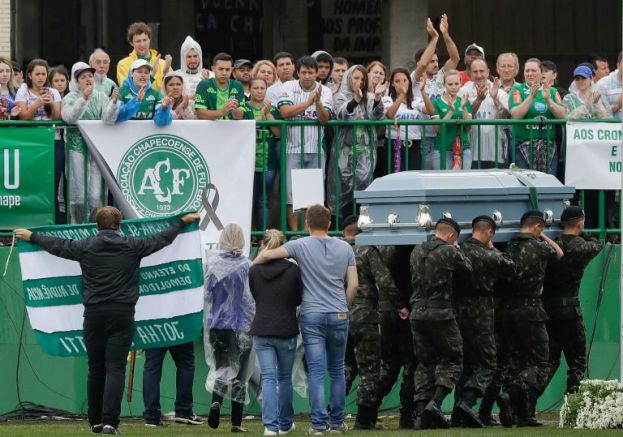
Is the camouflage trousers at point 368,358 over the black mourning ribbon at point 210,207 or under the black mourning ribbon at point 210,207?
under

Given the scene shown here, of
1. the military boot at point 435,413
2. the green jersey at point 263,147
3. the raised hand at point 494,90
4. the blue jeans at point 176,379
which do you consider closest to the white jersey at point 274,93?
the green jersey at point 263,147

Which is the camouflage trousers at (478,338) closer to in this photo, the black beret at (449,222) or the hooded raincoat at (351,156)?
the black beret at (449,222)

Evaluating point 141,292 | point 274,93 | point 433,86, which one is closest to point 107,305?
point 141,292

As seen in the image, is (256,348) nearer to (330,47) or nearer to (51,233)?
(51,233)

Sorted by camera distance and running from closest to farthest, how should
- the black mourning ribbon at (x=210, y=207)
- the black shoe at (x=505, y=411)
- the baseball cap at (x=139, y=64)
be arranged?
1. the black shoe at (x=505, y=411)
2. the black mourning ribbon at (x=210, y=207)
3. the baseball cap at (x=139, y=64)

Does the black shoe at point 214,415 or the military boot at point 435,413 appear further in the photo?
the black shoe at point 214,415

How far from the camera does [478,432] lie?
15.0 metres

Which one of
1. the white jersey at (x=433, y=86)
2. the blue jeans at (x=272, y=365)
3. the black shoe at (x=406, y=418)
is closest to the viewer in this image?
the blue jeans at (x=272, y=365)

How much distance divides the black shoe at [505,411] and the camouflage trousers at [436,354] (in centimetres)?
105

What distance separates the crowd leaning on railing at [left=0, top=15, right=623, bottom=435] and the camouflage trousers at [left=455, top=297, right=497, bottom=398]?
0.04ft

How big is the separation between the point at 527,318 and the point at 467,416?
3.39 feet

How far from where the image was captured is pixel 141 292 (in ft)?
54.7

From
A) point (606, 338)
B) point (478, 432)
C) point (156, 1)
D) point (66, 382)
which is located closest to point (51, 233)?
point (66, 382)

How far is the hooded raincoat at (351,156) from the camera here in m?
17.8
